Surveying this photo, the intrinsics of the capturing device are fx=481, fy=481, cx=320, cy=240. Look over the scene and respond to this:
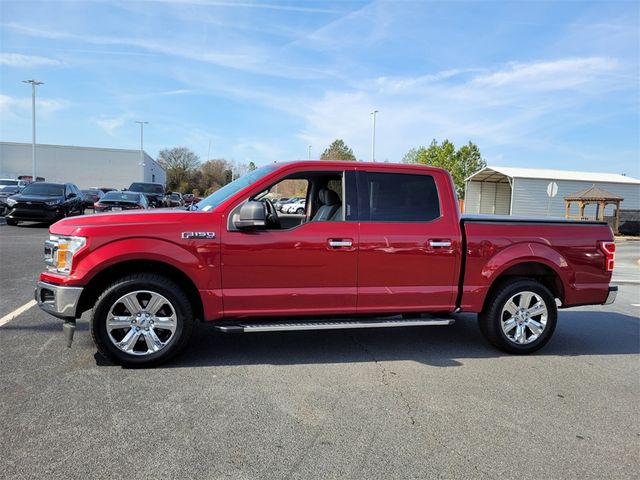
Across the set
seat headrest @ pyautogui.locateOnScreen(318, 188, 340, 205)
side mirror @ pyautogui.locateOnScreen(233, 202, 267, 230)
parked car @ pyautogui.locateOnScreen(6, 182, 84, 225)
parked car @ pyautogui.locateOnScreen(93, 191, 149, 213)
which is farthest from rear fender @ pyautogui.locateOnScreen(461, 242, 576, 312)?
parked car @ pyautogui.locateOnScreen(6, 182, 84, 225)

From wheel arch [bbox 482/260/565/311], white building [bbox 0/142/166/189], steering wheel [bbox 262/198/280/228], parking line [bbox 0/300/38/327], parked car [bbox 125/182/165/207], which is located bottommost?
parking line [bbox 0/300/38/327]

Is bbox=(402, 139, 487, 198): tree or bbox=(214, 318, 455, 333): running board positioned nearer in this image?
bbox=(214, 318, 455, 333): running board

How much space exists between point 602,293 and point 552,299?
0.69m

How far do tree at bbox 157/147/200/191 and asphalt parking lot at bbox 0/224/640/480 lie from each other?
89946 millimetres

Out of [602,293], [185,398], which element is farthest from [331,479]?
[602,293]

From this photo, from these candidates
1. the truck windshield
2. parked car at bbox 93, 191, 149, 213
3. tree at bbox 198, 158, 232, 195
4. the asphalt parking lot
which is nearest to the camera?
the asphalt parking lot

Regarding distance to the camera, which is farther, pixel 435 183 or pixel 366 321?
pixel 435 183

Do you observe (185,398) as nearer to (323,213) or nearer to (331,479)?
(331,479)

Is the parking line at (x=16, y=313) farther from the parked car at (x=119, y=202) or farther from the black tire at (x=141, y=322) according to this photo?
the parked car at (x=119, y=202)

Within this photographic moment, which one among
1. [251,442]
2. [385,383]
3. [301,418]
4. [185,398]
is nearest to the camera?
[251,442]

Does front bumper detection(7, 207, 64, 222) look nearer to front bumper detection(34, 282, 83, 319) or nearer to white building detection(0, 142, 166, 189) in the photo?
front bumper detection(34, 282, 83, 319)

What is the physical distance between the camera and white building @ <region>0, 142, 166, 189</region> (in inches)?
2726

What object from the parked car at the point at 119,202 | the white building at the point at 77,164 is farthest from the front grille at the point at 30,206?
the white building at the point at 77,164

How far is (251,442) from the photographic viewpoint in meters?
3.17
